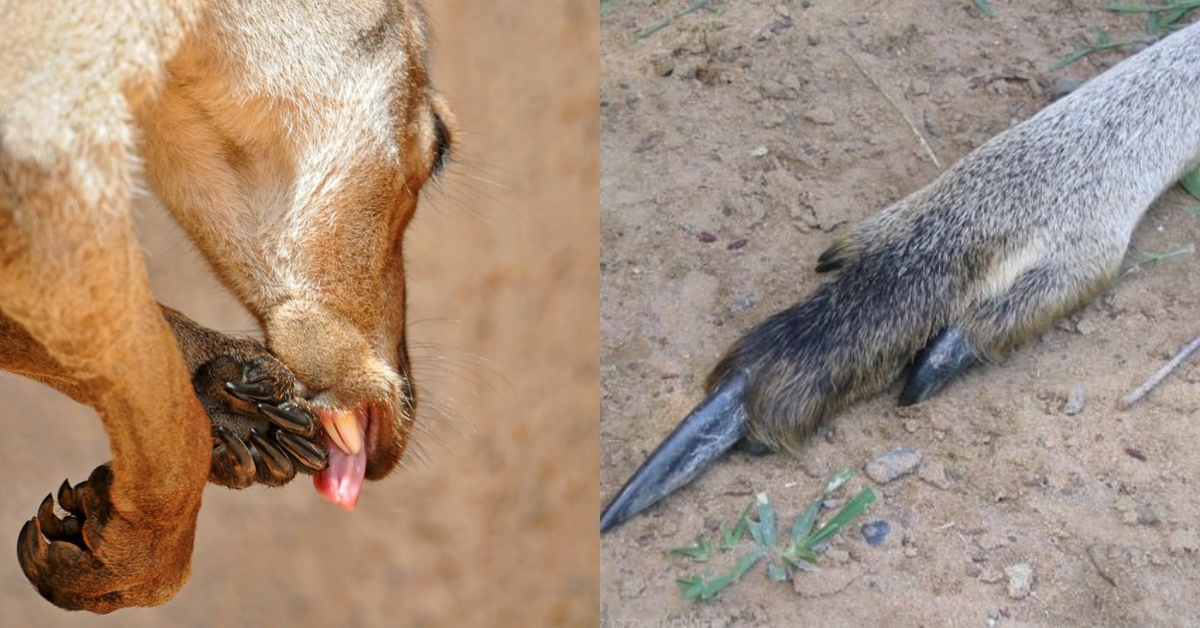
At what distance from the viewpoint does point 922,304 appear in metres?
1.96

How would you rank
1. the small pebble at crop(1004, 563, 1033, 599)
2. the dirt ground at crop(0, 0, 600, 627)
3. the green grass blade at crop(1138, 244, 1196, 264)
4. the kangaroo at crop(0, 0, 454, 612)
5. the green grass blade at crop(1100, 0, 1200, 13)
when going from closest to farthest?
the kangaroo at crop(0, 0, 454, 612) < the small pebble at crop(1004, 563, 1033, 599) < the green grass blade at crop(1138, 244, 1196, 264) < the dirt ground at crop(0, 0, 600, 627) < the green grass blade at crop(1100, 0, 1200, 13)

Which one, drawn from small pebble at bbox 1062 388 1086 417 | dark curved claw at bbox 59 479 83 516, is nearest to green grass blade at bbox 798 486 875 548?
small pebble at bbox 1062 388 1086 417

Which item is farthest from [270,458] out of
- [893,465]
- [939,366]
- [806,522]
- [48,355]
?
[939,366]

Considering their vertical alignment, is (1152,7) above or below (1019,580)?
above

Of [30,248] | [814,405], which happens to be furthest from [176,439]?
[814,405]

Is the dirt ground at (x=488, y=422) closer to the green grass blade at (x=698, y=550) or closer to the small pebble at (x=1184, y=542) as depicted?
the green grass blade at (x=698, y=550)

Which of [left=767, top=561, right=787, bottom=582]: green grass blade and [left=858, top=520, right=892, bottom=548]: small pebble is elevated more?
[left=767, top=561, right=787, bottom=582]: green grass blade

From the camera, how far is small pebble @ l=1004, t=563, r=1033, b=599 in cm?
165

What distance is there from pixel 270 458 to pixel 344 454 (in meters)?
0.19

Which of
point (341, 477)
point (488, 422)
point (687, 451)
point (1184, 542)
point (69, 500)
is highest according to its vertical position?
point (69, 500)

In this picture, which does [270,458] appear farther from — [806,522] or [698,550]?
[806,522]

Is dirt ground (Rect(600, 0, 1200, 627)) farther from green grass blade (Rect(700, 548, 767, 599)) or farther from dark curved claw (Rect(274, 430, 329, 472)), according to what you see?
dark curved claw (Rect(274, 430, 329, 472))

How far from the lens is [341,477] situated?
1.49m

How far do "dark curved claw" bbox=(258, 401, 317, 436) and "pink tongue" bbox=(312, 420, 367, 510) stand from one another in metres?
0.14
